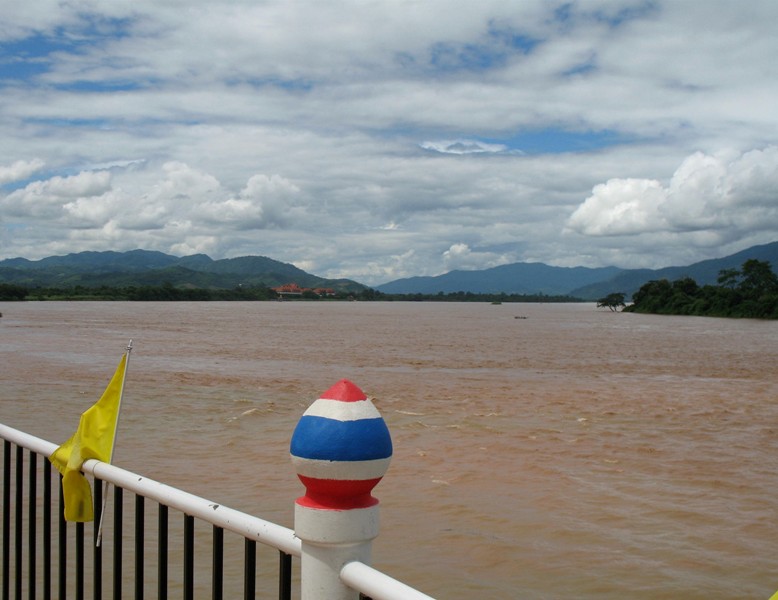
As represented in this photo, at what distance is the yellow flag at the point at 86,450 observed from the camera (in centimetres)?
347

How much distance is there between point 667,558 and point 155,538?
599 centimetres

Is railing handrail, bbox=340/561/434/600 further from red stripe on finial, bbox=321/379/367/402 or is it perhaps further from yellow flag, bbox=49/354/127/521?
yellow flag, bbox=49/354/127/521

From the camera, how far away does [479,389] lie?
25578 millimetres

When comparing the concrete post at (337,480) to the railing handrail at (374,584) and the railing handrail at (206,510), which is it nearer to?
the railing handrail at (374,584)

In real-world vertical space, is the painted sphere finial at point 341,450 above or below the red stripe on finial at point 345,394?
below

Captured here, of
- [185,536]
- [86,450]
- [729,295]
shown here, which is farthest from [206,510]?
[729,295]

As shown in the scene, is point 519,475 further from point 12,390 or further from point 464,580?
point 12,390

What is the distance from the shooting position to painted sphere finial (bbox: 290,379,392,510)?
201 cm

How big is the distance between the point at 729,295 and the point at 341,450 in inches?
4830

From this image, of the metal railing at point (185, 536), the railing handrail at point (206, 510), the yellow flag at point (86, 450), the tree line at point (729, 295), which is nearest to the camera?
the metal railing at point (185, 536)

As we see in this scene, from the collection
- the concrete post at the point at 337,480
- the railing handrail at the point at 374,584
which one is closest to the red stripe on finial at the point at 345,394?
the concrete post at the point at 337,480

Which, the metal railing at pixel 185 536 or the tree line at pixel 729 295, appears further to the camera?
the tree line at pixel 729 295

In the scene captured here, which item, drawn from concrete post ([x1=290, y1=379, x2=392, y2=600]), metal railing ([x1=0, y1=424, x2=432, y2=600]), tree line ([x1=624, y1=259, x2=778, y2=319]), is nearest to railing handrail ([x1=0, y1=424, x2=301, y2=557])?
metal railing ([x1=0, y1=424, x2=432, y2=600])

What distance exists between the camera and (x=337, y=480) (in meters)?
2.02
